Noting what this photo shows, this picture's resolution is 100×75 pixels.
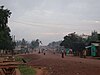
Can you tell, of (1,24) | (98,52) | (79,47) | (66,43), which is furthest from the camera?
(66,43)

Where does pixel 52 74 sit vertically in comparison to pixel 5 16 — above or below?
below

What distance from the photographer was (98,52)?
57.8 metres

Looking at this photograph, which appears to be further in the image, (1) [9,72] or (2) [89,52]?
(2) [89,52]

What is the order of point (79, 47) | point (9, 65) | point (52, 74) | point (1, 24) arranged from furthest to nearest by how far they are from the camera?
point (79, 47), point (1, 24), point (52, 74), point (9, 65)

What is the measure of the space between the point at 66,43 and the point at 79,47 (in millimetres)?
31057

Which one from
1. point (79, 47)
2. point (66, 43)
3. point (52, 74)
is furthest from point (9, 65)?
point (66, 43)

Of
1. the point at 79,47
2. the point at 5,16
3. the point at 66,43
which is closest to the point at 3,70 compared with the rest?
the point at 5,16

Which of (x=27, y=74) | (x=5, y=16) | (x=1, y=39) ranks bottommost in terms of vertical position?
(x=27, y=74)

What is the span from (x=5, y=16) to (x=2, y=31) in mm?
3667

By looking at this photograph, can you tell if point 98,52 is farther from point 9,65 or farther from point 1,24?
point 9,65

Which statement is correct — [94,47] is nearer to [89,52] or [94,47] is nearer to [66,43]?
[89,52]

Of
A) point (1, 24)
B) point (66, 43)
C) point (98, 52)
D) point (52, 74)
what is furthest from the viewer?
point (66, 43)

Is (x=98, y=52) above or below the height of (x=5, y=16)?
below

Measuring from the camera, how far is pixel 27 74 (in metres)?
25.3
